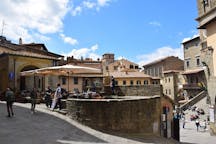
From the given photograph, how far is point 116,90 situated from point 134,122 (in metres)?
11.5

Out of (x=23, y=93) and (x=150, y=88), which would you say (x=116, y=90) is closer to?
(x=150, y=88)

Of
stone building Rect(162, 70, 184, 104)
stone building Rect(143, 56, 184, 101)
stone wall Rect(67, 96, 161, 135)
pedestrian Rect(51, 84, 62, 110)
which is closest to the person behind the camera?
stone wall Rect(67, 96, 161, 135)

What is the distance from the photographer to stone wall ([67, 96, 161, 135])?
1292cm

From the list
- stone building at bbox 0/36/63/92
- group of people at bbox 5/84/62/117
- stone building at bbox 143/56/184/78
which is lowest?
group of people at bbox 5/84/62/117

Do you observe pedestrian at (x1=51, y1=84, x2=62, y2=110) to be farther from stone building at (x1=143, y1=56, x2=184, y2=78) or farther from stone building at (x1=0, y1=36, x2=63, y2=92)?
stone building at (x1=143, y1=56, x2=184, y2=78)

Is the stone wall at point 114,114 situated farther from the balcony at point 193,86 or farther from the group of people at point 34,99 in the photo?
the balcony at point 193,86

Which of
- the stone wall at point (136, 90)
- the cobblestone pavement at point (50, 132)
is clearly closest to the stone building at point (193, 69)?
the stone wall at point (136, 90)

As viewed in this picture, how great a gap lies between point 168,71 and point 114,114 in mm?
52544

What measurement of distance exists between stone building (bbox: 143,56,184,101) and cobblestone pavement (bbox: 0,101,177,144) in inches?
1969

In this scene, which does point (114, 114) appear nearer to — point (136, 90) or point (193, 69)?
point (136, 90)

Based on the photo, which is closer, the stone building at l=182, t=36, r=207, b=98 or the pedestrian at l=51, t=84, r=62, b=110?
the pedestrian at l=51, t=84, r=62, b=110

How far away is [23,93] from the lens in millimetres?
22328

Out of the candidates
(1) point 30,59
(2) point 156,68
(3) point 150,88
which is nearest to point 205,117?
(3) point 150,88

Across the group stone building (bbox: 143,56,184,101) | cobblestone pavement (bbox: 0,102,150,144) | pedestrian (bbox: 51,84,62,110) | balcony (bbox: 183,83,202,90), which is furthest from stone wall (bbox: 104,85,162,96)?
stone building (bbox: 143,56,184,101)
